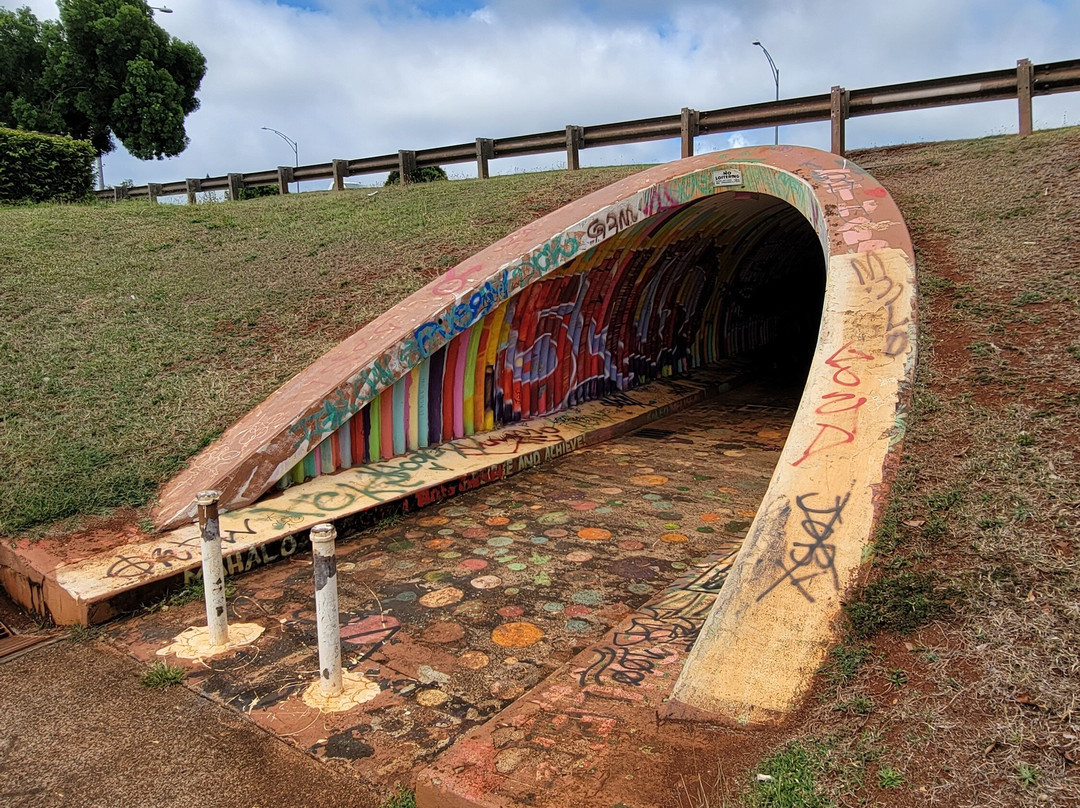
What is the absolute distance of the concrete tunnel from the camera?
3.95 metres

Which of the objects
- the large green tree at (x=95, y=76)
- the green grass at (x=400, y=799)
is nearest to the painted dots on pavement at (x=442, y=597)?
the green grass at (x=400, y=799)

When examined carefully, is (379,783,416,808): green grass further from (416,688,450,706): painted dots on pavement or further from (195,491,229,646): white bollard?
(195,491,229,646): white bollard

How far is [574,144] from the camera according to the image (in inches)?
577

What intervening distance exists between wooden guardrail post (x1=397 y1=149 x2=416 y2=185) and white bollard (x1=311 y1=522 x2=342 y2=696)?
14346mm

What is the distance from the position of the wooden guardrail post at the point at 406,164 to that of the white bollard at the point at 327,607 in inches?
565

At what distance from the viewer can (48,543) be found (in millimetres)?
5621

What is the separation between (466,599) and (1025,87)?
10.6m

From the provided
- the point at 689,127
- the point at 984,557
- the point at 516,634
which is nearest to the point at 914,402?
the point at 984,557

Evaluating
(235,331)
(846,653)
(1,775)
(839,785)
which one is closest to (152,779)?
(1,775)

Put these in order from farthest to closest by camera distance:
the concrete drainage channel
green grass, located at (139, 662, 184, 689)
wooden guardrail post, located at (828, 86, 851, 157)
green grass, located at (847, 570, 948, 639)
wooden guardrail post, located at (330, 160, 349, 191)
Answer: wooden guardrail post, located at (330, 160, 349, 191), wooden guardrail post, located at (828, 86, 851, 157), green grass, located at (139, 662, 184, 689), the concrete drainage channel, green grass, located at (847, 570, 948, 639)

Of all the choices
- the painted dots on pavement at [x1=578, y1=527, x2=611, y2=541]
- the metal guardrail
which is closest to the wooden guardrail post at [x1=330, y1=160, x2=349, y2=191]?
the metal guardrail

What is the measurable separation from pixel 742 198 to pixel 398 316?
4684 millimetres

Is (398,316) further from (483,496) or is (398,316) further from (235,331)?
(235,331)

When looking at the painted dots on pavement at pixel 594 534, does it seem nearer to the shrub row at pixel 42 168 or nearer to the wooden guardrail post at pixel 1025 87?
the wooden guardrail post at pixel 1025 87
